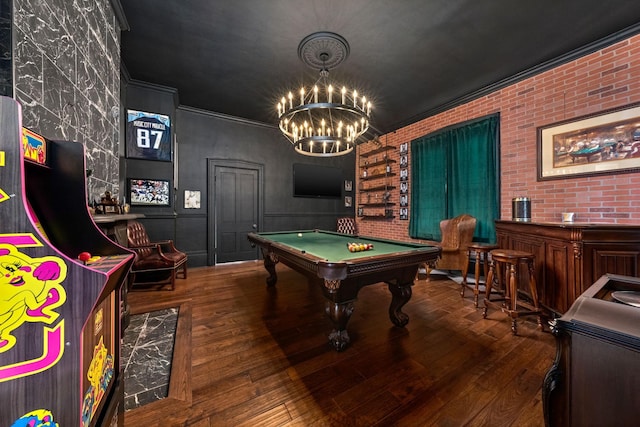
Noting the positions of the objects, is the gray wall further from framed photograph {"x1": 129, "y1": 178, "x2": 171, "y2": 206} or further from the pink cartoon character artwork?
the pink cartoon character artwork

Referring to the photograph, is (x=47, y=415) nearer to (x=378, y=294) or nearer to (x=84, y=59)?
(x=84, y=59)

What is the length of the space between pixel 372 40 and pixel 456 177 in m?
2.77

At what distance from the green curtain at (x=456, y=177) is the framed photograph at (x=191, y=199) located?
4564 millimetres

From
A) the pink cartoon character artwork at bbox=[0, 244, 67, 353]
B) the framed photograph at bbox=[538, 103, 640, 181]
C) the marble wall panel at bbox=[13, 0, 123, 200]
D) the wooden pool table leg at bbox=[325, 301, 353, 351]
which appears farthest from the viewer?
the framed photograph at bbox=[538, 103, 640, 181]

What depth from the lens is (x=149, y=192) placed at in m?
4.07

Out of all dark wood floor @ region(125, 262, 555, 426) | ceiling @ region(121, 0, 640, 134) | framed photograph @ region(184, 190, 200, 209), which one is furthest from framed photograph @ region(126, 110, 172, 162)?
dark wood floor @ region(125, 262, 555, 426)

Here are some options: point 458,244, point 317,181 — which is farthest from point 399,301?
point 317,181

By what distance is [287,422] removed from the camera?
131 cm

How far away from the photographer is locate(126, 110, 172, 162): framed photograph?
12.6 feet

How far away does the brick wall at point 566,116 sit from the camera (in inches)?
102

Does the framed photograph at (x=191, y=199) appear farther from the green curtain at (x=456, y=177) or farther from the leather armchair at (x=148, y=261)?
the green curtain at (x=456, y=177)

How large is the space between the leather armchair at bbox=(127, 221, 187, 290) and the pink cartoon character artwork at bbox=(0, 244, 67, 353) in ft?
10.4

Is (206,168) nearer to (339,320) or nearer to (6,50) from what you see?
(6,50)

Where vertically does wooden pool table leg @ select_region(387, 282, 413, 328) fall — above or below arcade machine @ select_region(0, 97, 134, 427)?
below
